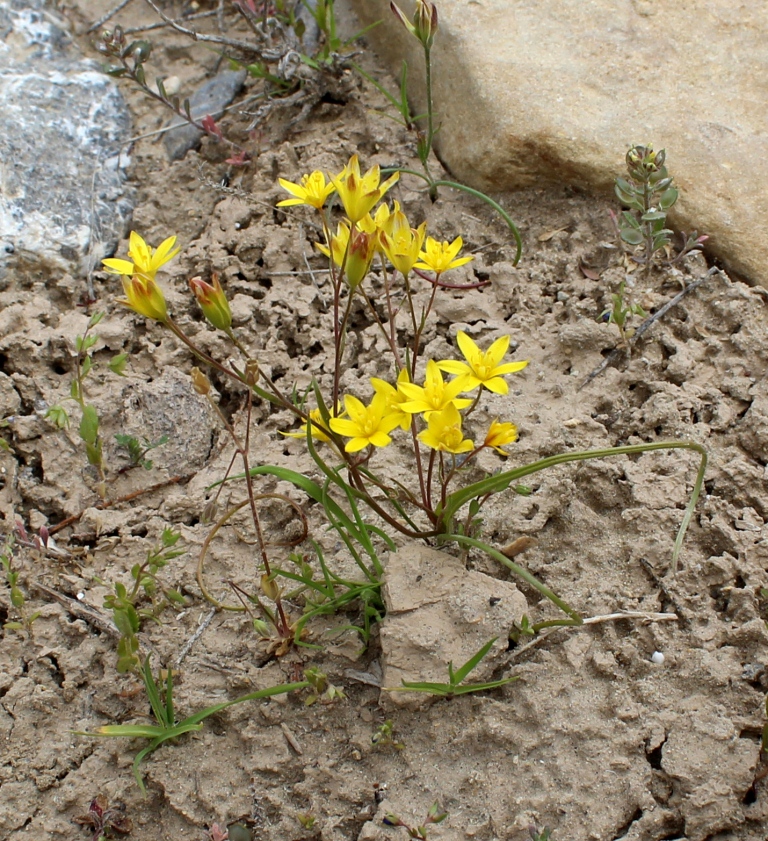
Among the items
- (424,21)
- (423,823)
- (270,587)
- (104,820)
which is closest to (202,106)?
(424,21)

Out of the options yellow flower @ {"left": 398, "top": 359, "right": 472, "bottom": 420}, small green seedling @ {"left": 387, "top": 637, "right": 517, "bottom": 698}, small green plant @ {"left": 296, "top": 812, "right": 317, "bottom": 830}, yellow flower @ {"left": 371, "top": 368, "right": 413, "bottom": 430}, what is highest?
yellow flower @ {"left": 398, "top": 359, "right": 472, "bottom": 420}

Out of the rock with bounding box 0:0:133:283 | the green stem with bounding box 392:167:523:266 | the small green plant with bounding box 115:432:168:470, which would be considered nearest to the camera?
the small green plant with bounding box 115:432:168:470

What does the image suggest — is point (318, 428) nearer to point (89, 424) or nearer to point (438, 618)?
point (438, 618)

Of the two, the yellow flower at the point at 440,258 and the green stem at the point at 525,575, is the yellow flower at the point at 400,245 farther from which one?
the green stem at the point at 525,575

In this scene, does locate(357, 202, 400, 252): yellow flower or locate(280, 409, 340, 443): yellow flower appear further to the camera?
locate(357, 202, 400, 252): yellow flower

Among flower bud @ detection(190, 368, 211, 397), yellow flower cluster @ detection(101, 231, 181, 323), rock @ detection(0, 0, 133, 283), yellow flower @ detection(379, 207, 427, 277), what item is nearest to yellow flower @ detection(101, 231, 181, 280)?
yellow flower cluster @ detection(101, 231, 181, 323)

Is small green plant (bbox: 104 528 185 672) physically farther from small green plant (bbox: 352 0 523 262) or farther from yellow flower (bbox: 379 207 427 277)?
small green plant (bbox: 352 0 523 262)

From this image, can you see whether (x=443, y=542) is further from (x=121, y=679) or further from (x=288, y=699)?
(x=121, y=679)
